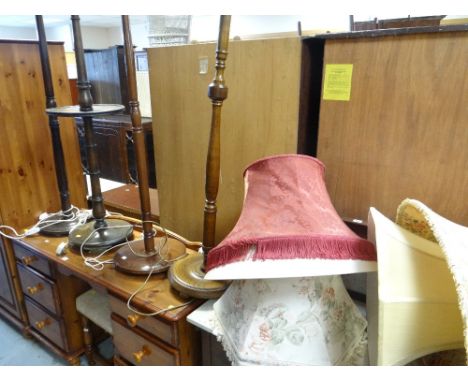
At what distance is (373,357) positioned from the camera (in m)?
0.68

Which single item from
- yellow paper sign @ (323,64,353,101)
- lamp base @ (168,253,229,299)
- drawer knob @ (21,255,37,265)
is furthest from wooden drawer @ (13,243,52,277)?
yellow paper sign @ (323,64,353,101)

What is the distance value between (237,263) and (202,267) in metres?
0.41

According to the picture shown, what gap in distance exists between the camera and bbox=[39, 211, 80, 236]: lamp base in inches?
57.8

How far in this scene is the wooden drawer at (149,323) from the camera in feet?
3.26

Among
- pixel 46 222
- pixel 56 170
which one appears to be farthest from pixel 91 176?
pixel 46 222

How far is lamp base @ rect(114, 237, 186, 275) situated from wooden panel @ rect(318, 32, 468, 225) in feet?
2.02

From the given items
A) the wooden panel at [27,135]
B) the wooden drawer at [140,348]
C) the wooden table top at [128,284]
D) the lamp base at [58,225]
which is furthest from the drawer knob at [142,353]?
the wooden panel at [27,135]

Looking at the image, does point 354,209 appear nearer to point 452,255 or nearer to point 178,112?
point 452,255

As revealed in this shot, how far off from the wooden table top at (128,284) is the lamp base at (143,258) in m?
0.03

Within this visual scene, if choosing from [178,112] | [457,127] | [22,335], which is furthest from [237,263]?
[22,335]

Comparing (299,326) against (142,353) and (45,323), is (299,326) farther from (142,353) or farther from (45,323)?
(45,323)

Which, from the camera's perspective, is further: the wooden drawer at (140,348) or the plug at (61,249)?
the plug at (61,249)

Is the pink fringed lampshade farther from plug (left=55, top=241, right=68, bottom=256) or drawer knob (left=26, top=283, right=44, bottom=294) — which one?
drawer knob (left=26, top=283, right=44, bottom=294)

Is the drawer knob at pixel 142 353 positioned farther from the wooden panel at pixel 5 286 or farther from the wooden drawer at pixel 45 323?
the wooden panel at pixel 5 286
